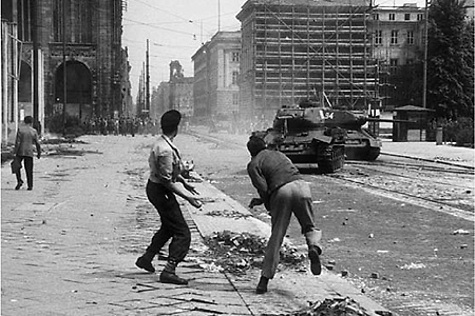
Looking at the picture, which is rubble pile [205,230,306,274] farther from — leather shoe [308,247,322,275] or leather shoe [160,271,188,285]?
leather shoe [308,247,322,275]

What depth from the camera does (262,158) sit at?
739cm

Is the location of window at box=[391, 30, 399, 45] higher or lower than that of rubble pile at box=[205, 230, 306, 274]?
higher

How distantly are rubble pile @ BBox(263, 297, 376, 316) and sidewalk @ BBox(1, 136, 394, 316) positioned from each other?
0.69 ft

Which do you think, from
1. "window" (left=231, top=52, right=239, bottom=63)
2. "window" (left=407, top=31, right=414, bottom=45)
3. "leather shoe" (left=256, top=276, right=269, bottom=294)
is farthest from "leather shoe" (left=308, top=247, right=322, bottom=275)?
"window" (left=407, top=31, right=414, bottom=45)

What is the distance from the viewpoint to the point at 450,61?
63562 mm

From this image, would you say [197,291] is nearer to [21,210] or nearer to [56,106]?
[21,210]

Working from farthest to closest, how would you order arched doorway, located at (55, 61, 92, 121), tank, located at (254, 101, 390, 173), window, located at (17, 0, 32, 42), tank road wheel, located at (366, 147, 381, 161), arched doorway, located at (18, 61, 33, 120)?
1. arched doorway, located at (55, 61, 92, 121)
2. window, located at (17, 0, 32, 42)
3. arched doorway, located at (18, 61, 33, 120)
4. tank road wheel, located at (366, 147, 381, 161)
5. tank, located at (254, 101, 390, 173)

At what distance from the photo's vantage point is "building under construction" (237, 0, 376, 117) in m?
50.3

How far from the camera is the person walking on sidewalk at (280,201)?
7234 millimetres

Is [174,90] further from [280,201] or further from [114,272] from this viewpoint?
[280,201]

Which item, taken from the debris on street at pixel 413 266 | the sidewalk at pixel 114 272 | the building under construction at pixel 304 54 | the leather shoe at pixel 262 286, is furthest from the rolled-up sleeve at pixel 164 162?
the building under construction at pixel 304 54

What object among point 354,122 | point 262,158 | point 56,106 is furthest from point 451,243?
point 56,106

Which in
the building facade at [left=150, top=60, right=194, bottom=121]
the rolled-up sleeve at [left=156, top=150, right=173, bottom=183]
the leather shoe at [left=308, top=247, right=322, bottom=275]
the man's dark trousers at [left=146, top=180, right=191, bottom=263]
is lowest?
the leather shoe at [left=308, top=247, right=322, bottom=275]

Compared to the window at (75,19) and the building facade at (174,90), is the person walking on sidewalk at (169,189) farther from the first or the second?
the window at (75,19)
